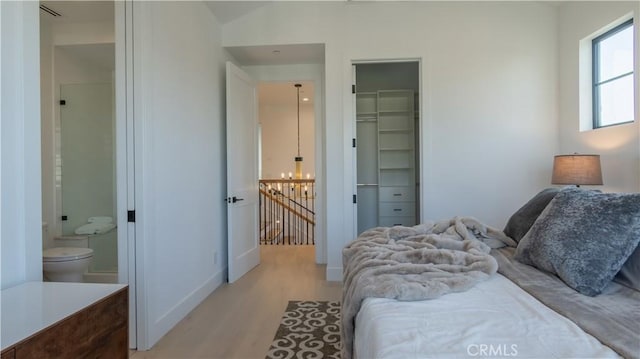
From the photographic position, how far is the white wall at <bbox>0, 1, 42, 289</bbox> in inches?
51.5

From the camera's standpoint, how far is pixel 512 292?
132cm

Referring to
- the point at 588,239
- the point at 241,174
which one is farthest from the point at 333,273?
the point at 588,239

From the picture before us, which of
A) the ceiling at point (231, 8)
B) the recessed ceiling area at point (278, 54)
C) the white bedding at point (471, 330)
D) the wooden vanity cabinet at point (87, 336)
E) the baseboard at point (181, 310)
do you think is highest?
the ceiling at point (231, 8)

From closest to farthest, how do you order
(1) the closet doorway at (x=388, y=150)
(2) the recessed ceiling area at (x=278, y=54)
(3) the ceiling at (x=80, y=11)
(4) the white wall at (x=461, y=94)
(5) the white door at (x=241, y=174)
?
1. (3) the ceiling at (x=80, y=11)
2. (4) the white wall at (x=461, y=94)
3. (5) the white door at (x=241, y=174)
4. (2) the recessed ceiling area at (x=278, y=54)
5. (1) the closet doorway at (x=388, y=150)

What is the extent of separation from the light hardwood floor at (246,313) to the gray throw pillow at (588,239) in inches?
66.3

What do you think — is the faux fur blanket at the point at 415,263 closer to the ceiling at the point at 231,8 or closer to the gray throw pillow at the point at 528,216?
the gray throw pillow at the point at 528,216

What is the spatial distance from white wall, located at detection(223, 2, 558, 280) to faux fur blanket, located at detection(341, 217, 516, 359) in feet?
5.05

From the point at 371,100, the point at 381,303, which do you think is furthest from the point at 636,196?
the point at 371,100

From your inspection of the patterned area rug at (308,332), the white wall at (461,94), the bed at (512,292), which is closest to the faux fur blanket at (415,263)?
the bed at (512,292)

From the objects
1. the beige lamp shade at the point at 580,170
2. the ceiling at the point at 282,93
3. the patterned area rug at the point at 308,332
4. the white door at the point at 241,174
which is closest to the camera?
the patterned area rug at the point at 308,332

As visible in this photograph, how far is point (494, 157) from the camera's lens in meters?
3.54

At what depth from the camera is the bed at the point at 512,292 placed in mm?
926

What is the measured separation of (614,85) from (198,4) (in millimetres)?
3755

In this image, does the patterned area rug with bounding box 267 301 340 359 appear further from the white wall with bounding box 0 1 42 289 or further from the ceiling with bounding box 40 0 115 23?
the ceiling with bounding box 40 0 115 23
